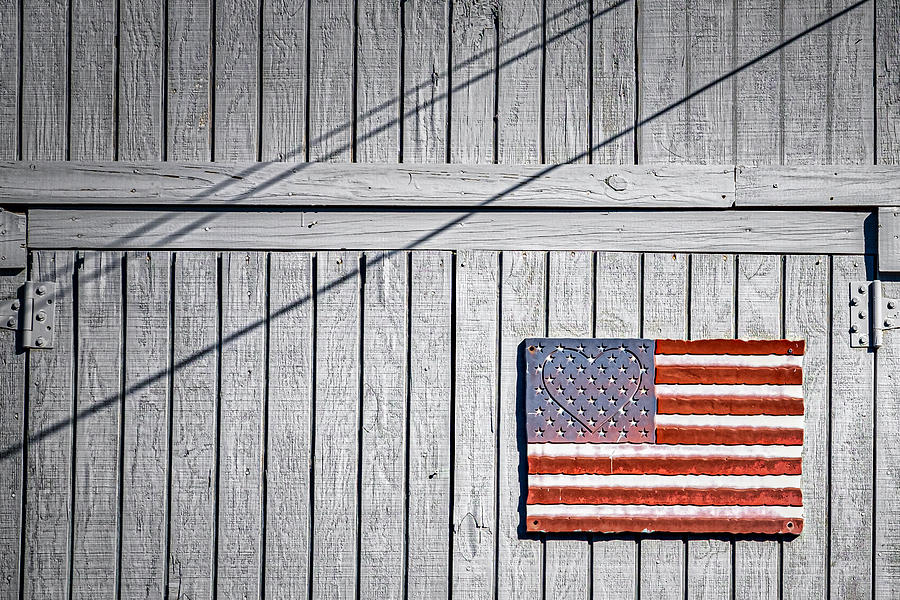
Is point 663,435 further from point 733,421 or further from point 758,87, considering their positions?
point 758,87

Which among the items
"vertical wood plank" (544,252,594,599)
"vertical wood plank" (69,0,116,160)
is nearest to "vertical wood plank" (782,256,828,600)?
"vertical wood plank" (544,252,594,599)

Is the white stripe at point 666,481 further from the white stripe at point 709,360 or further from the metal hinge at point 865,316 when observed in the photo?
the metal hinge at point 865,316

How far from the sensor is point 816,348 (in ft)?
9.82

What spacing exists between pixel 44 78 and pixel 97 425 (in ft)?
4.86

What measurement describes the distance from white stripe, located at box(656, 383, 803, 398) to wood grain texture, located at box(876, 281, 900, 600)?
14.6 inches

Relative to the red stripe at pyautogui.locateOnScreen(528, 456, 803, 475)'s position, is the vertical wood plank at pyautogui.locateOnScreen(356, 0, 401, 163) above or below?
above

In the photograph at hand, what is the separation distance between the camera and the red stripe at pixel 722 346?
295cm

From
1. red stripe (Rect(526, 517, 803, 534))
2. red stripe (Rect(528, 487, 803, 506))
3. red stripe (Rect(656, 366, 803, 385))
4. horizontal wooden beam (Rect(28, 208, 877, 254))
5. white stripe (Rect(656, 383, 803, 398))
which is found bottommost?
red stripe (Rect(526, 517, 803, 534))

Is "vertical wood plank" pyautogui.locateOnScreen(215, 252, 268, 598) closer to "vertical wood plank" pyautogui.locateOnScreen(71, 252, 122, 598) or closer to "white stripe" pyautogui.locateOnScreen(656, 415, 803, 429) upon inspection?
"vertical wood plank" pyautogui.locateOnScreen(71, 252, 122, 598)

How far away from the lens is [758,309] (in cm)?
300

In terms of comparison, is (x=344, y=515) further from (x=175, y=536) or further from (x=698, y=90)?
(x=698, y=90)

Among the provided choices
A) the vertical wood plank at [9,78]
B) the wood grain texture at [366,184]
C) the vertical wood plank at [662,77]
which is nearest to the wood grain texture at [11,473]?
the wood grain texture at [366,184]

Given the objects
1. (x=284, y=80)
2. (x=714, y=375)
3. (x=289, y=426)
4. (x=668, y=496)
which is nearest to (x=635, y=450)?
(x=668, y=496)

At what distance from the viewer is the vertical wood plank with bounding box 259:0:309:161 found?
118 inches
